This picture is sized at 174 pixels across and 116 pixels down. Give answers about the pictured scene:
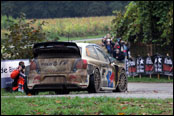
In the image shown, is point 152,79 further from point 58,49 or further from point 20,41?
point 58,49

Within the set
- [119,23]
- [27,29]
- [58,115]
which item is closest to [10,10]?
[119,23]

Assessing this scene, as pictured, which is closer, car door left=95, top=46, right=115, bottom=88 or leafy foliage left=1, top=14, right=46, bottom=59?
car door left=95, top=46, right=115, bottom=88

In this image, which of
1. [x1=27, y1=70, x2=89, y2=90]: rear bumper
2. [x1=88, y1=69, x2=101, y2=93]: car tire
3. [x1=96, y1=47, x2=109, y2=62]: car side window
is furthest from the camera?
[x1=96, y1=47, x2=109, y2=62]: car side window

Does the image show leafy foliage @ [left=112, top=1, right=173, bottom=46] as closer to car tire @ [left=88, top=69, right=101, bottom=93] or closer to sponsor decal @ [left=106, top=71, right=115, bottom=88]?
sponsor decal @ [left=106, top=71, right=115, bottom=88]

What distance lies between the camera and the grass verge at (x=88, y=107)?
1060cm

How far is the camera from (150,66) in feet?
103

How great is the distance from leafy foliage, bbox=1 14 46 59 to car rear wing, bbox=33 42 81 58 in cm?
956

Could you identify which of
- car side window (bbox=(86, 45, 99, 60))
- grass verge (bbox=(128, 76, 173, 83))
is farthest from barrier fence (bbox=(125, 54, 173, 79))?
car side window (bbox=(86, 45, 99, 60))

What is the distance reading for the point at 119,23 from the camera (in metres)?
35.5

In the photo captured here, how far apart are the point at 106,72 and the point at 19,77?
5.06 m

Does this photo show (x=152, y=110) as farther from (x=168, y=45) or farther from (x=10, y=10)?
(x=10, y=10)

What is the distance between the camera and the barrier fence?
30.4m

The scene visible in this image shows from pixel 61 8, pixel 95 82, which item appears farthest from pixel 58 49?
pixel 61 8

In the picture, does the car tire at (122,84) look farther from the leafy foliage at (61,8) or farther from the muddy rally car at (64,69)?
the leafy foliage at (61,8)
